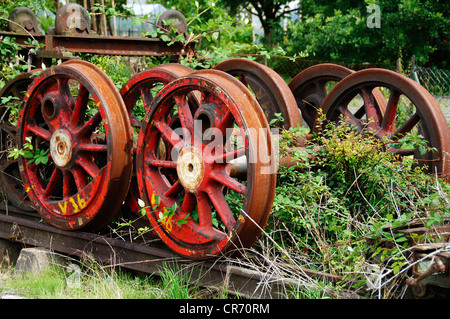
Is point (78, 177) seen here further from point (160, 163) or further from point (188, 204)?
point (188, 204)

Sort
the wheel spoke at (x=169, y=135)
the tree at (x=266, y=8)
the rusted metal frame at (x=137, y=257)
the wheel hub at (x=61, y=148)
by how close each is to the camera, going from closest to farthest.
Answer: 1. the rusted metal frame at (x=137, y=257)
2. the wheel spoke at (x=169, y=135)
3. the wheel hub at (x=61, y=148)
4. the tree at (x=266, y=8)

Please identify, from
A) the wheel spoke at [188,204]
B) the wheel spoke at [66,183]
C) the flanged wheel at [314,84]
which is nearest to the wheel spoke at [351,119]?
the flanged wheel at [314,84]

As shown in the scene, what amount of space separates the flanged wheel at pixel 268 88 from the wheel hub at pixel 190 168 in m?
1.62

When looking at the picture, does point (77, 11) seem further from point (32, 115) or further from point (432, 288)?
point (432, 288)

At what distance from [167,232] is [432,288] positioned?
6.24 feet

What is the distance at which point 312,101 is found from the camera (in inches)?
238

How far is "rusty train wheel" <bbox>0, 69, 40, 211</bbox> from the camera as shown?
5.23m

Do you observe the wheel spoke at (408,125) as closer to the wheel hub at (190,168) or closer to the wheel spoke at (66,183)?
the wheel hub at (190,168)

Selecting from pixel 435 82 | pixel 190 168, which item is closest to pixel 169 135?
pixel 190 168

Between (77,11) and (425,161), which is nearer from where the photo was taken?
(425,161)

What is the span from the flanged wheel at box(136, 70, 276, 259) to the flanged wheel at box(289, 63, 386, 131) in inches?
79.9

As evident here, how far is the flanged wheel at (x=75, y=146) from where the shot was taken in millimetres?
4148
